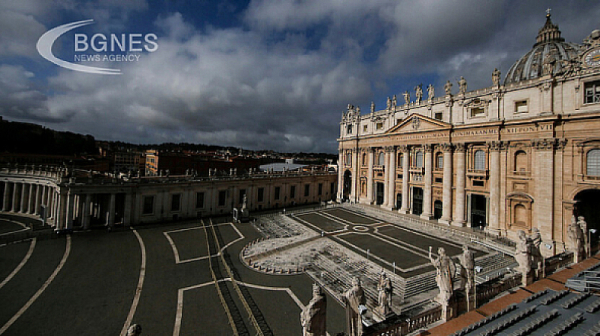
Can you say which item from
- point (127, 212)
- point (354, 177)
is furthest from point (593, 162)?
point (127, 212)

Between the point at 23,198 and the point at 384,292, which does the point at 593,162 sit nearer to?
the point at 384,292

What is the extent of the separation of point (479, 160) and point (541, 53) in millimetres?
21590

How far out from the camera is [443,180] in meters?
32.6

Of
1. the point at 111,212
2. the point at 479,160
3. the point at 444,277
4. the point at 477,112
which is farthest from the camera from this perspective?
the point at 477,112

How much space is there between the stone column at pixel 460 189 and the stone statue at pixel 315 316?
30416 mm

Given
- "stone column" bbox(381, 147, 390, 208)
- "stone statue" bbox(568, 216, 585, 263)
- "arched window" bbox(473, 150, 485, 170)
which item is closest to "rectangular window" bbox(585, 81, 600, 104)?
"arched window" bbox(473, 150, 485, 170)

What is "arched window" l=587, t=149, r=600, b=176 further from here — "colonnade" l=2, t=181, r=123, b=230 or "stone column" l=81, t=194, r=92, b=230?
"stone column" l=81, t=194, r=92, b=230

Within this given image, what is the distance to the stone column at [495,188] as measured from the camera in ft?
90.4

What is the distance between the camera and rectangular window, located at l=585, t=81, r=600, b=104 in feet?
72.1

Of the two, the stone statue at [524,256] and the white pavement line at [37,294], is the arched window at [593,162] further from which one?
the white pavement line at [37,294]

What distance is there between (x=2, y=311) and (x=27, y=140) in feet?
278

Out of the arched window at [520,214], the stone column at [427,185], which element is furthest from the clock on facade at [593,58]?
the stone column at [427,185]

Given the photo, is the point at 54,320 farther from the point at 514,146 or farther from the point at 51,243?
Answer: the point at 514,146

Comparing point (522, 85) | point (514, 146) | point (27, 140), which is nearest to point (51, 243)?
point (514, 146)
